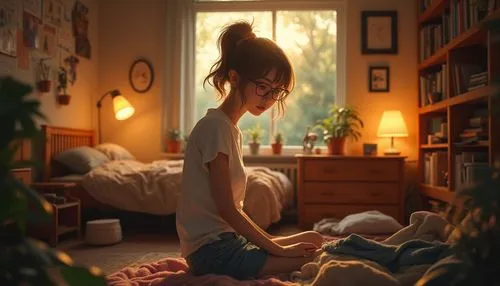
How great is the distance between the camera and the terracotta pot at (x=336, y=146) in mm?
4199

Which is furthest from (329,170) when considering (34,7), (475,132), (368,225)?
(34,7)

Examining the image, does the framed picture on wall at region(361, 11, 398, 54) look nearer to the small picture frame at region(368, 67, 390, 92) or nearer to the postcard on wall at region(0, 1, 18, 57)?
the small picture frame at region(368, 67, 390, 92)

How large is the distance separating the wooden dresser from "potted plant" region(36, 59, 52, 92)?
7.05ft

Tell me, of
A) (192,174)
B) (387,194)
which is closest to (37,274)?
(192,174)

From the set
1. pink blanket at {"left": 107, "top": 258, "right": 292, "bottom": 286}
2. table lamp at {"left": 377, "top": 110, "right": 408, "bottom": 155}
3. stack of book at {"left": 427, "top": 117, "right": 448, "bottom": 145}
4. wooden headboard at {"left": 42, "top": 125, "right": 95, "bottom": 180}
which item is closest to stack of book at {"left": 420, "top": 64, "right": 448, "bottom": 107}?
stack of book at {"left": 427, "top": 117, "right": 448, "bottom": 145}

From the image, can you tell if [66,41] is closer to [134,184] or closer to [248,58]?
[134,184]

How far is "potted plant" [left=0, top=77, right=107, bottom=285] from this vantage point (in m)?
0.47

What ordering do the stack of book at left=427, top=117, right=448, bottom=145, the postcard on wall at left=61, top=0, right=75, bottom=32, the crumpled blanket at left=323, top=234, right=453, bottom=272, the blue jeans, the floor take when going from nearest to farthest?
the crumpled blanket at left=323, top=234, right=453, bottom=272 → the blue jeans → the floor → the stack of book at left=427, top=117, right=448, bottom=145 → the postcard on wall at left=61, top=0, right=75, bottom=32

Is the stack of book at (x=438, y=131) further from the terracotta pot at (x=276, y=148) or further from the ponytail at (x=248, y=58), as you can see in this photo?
the ponytail at (x=248, y=58)

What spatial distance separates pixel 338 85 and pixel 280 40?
764 millimetres

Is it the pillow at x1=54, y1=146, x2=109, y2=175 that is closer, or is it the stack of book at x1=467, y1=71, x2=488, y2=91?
the stack of book at x1=467, y1=71, x2=488, y2=91

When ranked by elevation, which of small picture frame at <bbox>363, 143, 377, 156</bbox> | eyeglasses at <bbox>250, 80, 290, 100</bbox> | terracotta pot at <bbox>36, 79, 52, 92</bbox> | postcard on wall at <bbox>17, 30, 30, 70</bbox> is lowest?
small picture frame at <bbox>363, 143, 377, 156</bbox>

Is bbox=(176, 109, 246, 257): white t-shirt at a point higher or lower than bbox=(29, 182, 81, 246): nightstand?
higher

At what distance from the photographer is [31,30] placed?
3693mm
